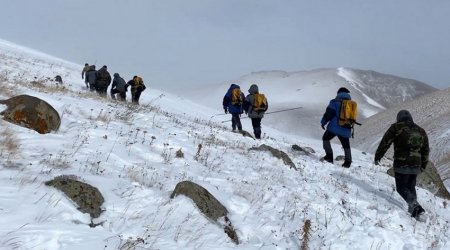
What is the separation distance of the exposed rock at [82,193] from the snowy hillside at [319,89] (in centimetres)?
10042

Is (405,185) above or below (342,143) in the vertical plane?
below

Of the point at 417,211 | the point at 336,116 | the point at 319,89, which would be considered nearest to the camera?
the point at 417,211

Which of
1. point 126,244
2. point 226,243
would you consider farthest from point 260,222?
point 126,244

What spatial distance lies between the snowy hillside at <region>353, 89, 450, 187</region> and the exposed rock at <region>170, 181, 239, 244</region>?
18.6 m

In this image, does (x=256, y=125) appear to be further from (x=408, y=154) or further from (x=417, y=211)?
(x=417, y=211)

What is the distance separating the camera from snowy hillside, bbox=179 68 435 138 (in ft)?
417

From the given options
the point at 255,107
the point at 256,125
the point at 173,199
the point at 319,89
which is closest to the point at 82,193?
the point at 173,199

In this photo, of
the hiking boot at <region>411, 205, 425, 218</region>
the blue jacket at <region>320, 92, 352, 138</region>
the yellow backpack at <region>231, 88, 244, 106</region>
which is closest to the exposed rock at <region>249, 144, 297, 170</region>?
the blue jacket at <region>320, 92, 352, 138</region>

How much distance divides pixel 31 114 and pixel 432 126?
40.2 meters

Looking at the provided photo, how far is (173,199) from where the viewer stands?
21.4ft

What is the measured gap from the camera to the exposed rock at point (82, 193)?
5582mm

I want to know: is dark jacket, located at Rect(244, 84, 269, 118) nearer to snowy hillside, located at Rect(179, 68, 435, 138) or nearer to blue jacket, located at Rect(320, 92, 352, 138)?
blue jacket, located at Rect(320, 92, 352, 138)

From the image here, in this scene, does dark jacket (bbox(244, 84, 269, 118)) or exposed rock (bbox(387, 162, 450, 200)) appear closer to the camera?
exposed rock (bbox(387, 162, 450, 200))

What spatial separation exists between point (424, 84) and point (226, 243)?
188 metres
